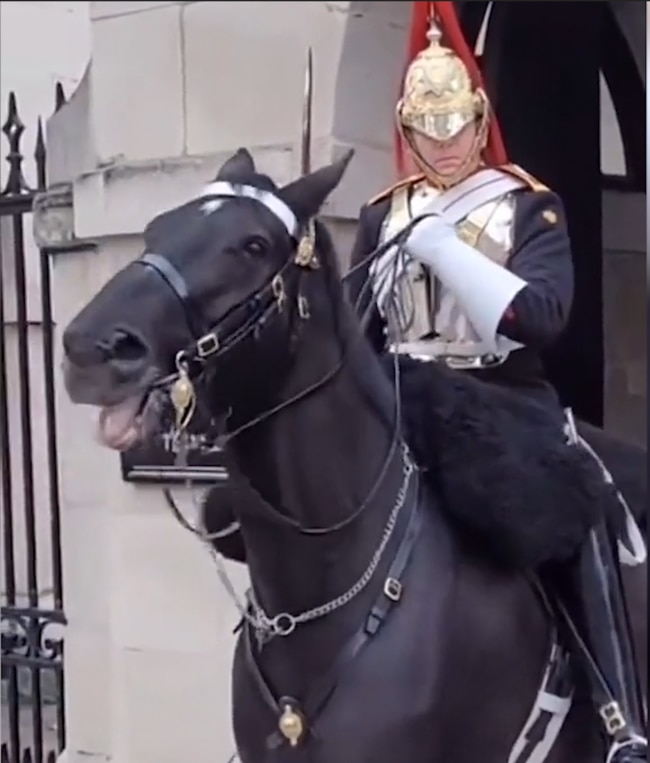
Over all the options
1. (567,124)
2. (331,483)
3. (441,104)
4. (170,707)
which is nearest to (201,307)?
(331,483)

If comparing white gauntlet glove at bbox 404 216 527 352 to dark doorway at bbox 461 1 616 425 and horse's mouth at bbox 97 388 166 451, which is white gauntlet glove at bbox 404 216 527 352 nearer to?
horse's mouth at bbox 97 388 166 451

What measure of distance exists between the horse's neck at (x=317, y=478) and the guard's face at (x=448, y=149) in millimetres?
599

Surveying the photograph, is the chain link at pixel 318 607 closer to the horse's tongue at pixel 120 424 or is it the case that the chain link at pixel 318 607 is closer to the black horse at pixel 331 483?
the black horse at pixel 331 483

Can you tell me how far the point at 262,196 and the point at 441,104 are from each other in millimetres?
692

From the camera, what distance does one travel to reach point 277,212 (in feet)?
8.14

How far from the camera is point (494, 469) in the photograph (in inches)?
111

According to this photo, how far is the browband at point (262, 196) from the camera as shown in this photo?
248cm

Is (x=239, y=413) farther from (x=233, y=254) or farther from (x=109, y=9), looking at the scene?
(x=109, y=9)

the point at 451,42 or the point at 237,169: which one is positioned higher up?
the point at 451,42

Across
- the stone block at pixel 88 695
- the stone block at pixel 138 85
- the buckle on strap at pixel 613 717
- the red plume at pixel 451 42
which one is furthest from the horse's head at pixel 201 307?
the stone block at pixel 88 695

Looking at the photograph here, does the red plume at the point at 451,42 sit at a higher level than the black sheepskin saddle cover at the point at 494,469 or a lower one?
higher

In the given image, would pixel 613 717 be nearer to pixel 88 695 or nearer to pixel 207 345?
pixel 207 345

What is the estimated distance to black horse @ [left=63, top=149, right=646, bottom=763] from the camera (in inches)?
93.0

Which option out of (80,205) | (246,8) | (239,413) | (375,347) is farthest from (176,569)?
(239,413)
